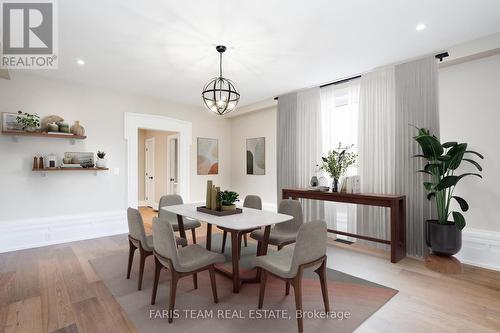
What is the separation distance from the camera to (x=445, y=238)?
305 centimetres

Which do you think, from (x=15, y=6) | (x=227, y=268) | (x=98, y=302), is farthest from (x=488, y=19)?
(x=98, y=302)

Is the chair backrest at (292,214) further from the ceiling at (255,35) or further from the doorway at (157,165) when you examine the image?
the doorway at (157,165)

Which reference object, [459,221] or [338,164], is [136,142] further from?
[459,221]

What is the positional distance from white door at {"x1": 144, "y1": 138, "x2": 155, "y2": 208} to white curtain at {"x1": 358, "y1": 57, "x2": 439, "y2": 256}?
580cm

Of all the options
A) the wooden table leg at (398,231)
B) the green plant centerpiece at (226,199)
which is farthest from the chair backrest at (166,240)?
the wooden table leg at (398,231)

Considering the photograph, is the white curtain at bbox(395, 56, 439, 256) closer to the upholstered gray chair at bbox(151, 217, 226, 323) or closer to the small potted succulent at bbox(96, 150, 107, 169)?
the upholstered gray chair at bbox(151, 217, 226, 323)

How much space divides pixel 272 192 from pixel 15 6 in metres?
4.81

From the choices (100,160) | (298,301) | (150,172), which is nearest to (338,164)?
(298,301)

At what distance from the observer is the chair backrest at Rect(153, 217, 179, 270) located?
213 centimetres

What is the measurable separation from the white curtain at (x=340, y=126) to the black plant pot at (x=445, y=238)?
1.26m

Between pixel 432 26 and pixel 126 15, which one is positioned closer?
pixel 126 15

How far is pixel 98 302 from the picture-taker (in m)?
2.46

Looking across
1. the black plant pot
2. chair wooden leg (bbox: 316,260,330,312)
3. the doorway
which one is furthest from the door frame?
the black plant pot

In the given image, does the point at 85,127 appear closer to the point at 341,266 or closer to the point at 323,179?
the point at 323,179
